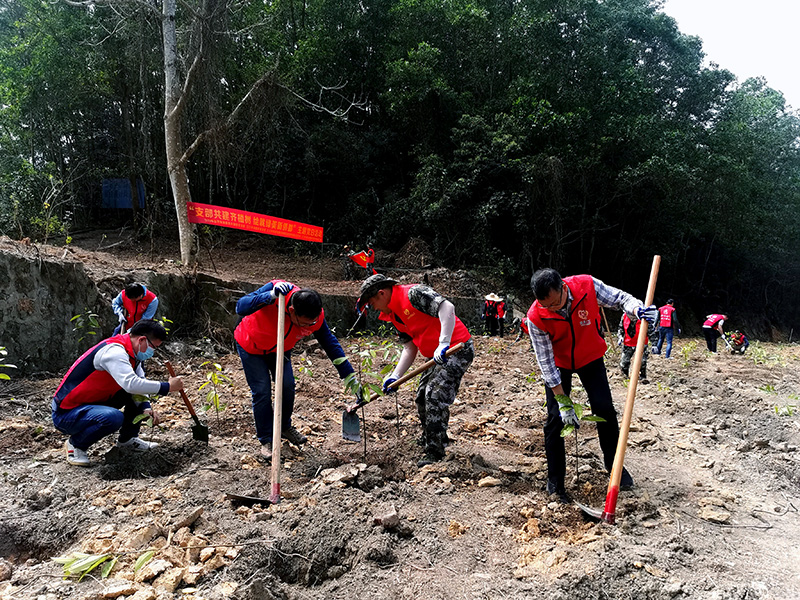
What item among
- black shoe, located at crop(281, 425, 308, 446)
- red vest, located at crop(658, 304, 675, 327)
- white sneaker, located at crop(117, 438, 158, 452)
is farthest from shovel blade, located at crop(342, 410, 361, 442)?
red vest, located at crop(658, 304, 675, 327)

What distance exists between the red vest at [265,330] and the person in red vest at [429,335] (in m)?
0.51

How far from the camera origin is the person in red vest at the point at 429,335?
352cm

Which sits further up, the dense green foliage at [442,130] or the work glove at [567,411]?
the dense green foliage at [442,130]

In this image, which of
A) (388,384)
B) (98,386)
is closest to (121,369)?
(98,386)

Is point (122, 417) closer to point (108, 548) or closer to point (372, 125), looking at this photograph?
point (108, 548)

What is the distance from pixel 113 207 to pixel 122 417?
52.5 ft

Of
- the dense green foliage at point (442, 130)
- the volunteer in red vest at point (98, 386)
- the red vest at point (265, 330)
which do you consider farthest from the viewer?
the dense green foliage at point (442, 130)

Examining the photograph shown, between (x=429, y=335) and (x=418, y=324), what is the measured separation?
0.40ft

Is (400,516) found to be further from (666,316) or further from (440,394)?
(666,316)

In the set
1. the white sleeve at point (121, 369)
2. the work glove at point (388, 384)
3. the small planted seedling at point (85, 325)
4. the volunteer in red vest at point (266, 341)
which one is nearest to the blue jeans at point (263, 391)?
the volunteer in red vest at point (266, 341)

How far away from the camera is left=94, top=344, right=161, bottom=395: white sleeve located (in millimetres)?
3305

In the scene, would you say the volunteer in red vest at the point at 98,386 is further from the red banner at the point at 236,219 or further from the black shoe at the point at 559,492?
the red banner at the point at 236,219

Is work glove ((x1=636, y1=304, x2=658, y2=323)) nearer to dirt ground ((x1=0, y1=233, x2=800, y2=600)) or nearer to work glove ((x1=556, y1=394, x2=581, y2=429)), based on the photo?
work glove ((x1=556, y1=394, x2=581, y2=429))

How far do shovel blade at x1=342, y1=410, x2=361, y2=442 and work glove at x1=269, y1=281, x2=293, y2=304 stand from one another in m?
1.06
